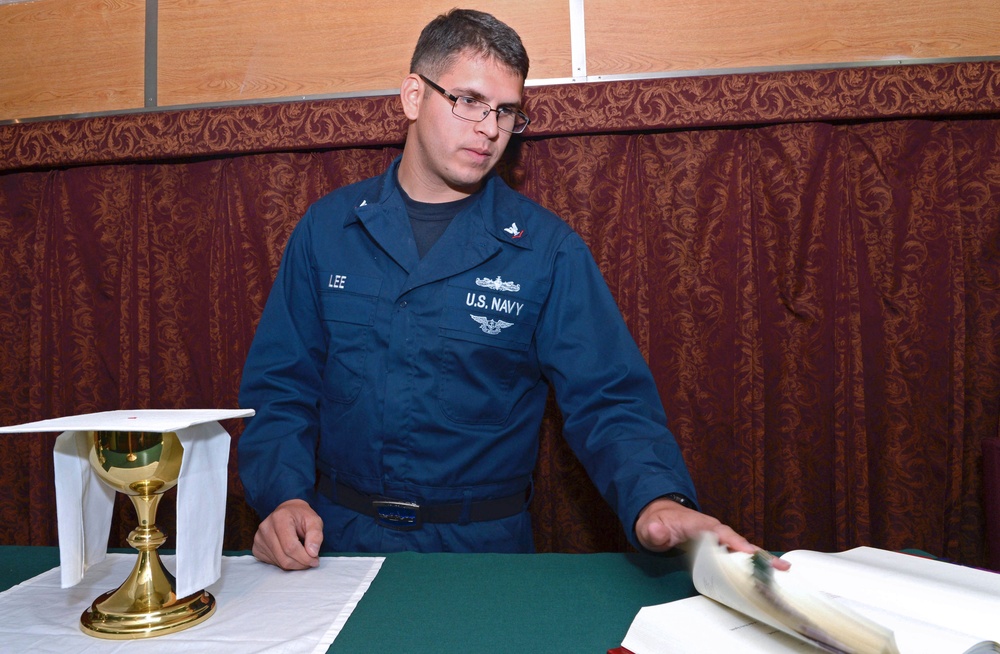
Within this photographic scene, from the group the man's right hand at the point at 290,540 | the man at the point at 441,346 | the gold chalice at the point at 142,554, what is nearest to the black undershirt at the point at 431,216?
the man at the point at 441,346

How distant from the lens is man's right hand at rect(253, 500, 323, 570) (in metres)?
1.10

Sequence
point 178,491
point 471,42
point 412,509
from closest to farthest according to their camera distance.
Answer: point 178,491 → point 412,509 → point 471,42

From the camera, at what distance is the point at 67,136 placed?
2428 mm

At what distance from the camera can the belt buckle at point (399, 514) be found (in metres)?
1.56

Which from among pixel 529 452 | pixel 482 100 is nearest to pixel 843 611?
pixel 529 452

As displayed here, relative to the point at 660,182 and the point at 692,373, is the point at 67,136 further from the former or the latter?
the point at 692,373

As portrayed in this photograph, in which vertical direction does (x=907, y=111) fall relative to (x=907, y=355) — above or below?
above

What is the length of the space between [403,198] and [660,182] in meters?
0.91

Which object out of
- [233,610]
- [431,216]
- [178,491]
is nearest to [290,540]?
[233,610]

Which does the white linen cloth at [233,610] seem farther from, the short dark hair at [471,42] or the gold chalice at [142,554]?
the short dark hair at [471,42]

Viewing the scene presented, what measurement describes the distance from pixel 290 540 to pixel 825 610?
0.79 m

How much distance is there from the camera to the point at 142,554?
939mm

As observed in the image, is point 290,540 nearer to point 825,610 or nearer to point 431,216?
point 825,610

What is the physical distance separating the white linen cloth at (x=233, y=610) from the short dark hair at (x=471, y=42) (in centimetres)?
117
